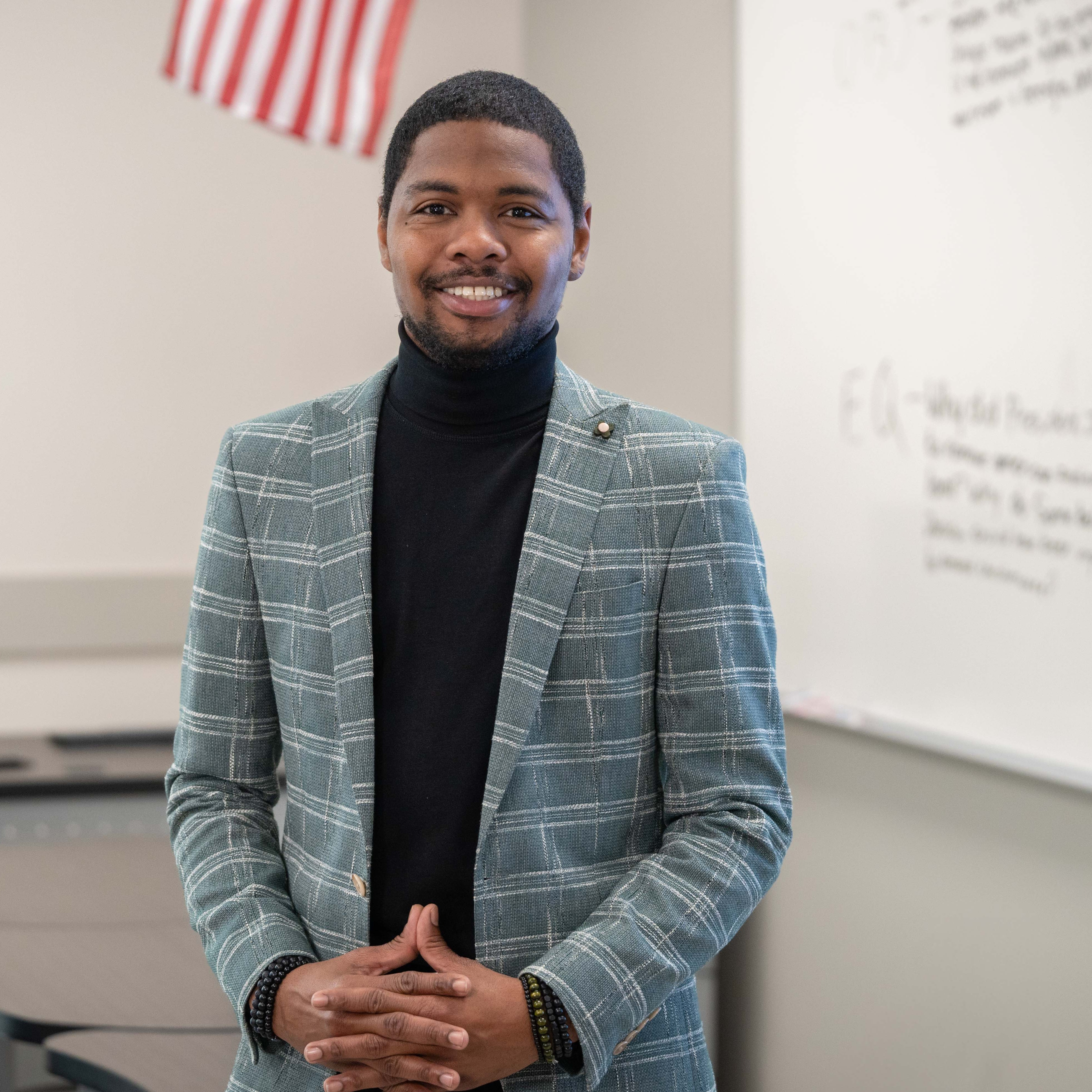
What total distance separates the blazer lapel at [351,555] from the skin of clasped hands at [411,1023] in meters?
0.10

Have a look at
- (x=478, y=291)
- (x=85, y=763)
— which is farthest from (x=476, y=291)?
(x=85, y=763)

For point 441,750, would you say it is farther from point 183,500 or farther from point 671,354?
Answer: point 183,500

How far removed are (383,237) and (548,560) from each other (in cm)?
35

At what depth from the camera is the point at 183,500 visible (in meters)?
2.78

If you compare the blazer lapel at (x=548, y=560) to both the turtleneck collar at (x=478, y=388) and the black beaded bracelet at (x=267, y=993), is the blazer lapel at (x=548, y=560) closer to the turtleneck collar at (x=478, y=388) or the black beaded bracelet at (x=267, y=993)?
the turtleneck collar at (x=478, y=388)

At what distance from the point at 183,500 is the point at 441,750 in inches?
78.4

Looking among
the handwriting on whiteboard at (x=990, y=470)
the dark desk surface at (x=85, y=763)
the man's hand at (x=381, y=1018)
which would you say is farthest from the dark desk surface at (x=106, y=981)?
the handwriting on whiteboard at (x=990, y=470)

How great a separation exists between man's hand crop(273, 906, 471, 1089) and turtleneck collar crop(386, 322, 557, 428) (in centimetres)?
44

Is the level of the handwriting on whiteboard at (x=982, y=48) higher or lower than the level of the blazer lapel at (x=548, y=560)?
higher

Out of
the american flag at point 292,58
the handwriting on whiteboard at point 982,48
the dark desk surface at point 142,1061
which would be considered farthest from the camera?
the american flag at point 292,58

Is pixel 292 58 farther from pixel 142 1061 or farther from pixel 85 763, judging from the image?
pixel 142 1061

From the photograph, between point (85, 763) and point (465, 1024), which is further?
point (85, 763)

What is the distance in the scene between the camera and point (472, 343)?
98 cm

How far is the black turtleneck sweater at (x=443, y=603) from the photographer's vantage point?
96cm
